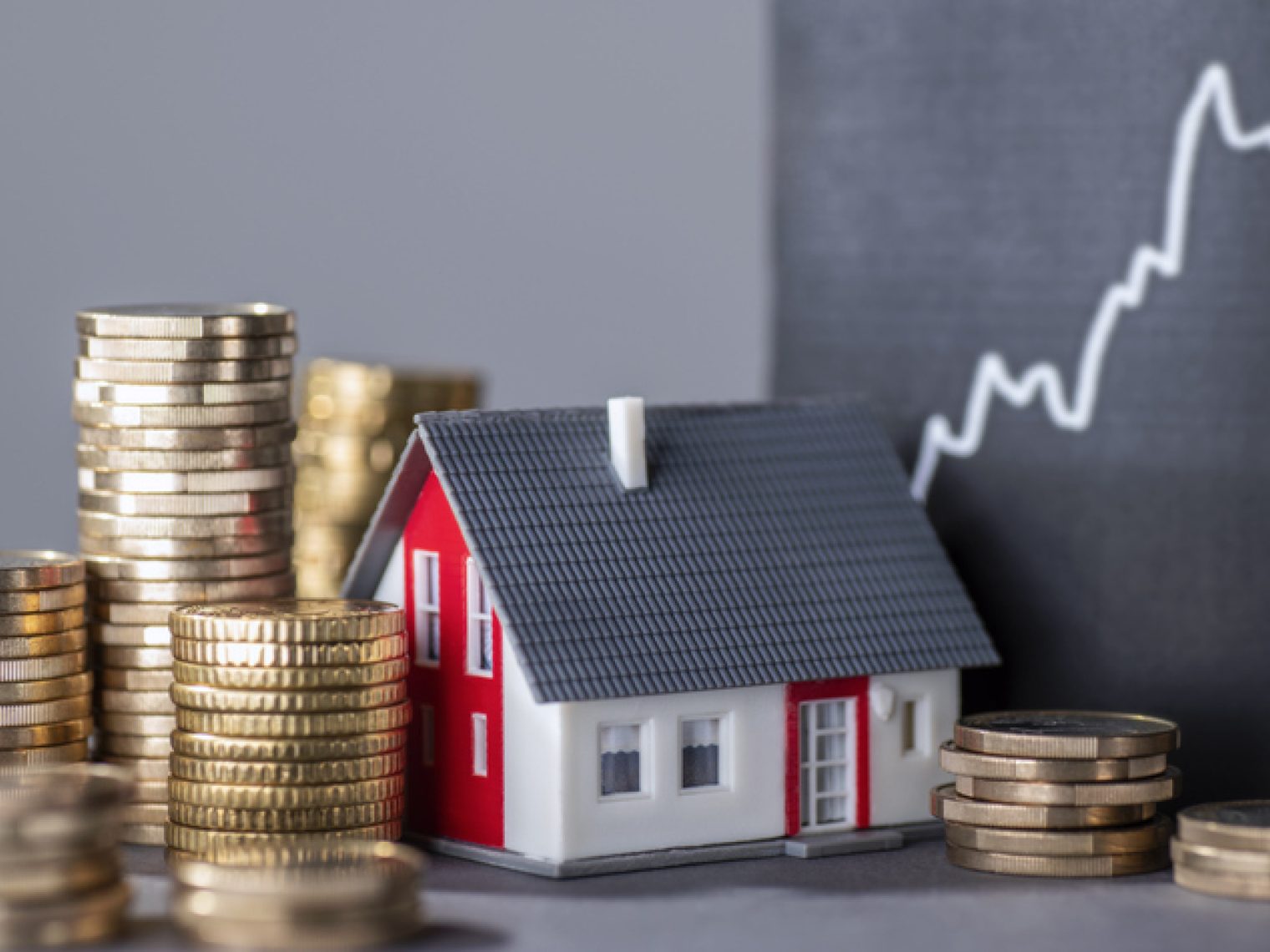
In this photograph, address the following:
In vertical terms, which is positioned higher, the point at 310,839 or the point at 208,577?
the point at 208,577

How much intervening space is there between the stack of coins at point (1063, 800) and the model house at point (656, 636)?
13.6 inches

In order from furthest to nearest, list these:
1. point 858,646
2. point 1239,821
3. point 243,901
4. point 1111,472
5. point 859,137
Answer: point 859,137 → point 1111,472 → point 858,646 → point 1239,821 → point 243,901

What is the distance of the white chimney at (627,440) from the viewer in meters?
5.41

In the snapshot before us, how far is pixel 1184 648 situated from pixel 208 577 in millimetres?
2057

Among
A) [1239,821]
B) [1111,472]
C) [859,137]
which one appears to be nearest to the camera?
[1239,821]

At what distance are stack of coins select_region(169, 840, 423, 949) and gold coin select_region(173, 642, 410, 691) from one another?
523 mm

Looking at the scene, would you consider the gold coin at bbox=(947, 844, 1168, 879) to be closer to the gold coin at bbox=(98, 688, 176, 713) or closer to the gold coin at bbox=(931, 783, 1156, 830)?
the gold coin at bbox=(931, 783, 1156, 830)

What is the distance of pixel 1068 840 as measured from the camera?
201 inches

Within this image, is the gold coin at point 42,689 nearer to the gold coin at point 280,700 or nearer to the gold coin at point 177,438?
the gold coin at point 280,700

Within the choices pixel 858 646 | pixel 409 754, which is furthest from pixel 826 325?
pixel 409 754

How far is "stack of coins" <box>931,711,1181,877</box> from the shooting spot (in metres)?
5.10

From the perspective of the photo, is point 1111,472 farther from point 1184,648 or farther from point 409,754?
point 409,754

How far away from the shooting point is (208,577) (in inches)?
219

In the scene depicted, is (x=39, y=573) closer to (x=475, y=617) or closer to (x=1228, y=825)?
(x=475, y=617)
